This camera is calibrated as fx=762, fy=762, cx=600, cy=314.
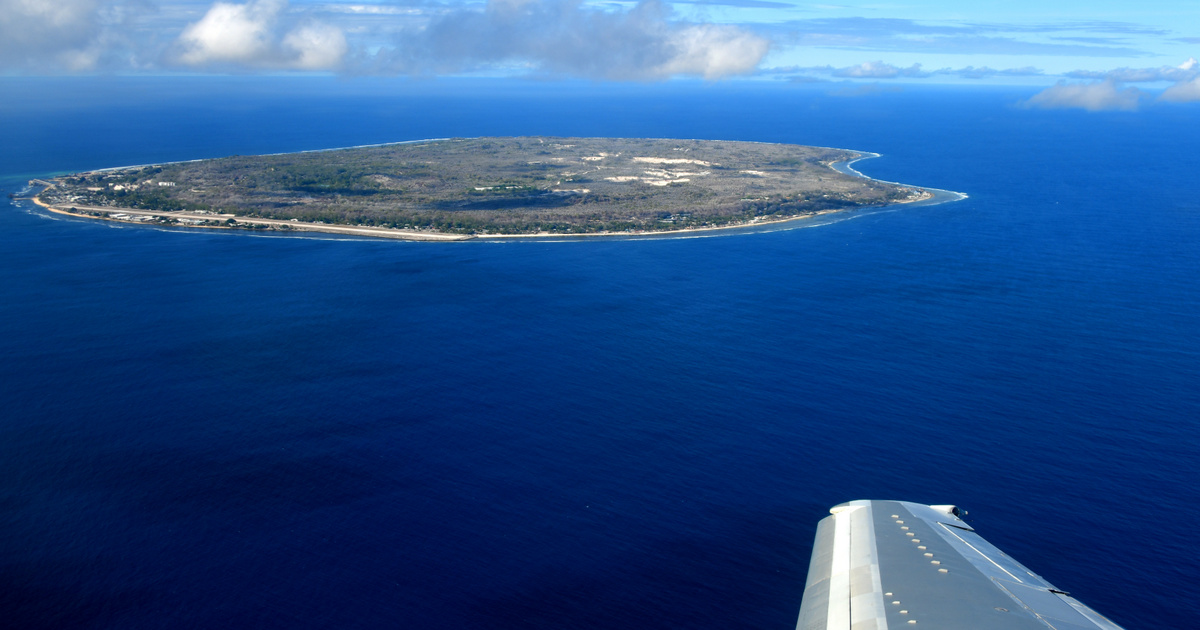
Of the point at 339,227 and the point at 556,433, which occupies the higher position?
the point at 339,227

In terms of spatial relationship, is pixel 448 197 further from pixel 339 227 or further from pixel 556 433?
pixel 556 433

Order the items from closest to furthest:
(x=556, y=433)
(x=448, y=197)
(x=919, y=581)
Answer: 1. (x=919, y=581)
2. (x=556, y=433)
3. (x=448, y=197)

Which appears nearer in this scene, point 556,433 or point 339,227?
point 556,433

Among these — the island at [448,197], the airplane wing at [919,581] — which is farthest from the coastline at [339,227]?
the airplane wing at [919,581]

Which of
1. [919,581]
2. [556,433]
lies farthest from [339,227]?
[919,581]

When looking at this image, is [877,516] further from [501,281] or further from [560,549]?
[501,281]

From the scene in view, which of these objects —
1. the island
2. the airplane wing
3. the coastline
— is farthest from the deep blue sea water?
the island

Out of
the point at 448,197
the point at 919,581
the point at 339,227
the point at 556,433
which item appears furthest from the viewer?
the point at 448,197
